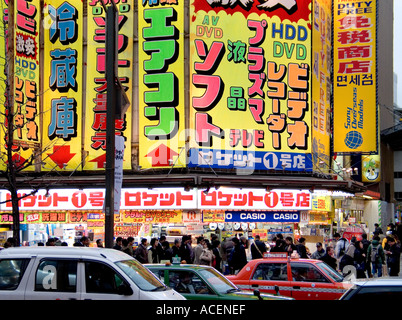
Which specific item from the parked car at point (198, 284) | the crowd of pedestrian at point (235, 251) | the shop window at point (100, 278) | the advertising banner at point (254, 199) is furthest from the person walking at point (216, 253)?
→ the shop window at point (100, 278)

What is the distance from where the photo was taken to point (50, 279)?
10.0 metres

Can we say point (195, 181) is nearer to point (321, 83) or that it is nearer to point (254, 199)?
point (254, 199)

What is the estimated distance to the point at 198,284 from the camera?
12414mm

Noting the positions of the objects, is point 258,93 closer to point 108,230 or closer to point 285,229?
point 285,229

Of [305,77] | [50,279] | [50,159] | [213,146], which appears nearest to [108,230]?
[50,279]

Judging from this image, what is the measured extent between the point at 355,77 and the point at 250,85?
6.14 metres

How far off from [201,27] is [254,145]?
551cm

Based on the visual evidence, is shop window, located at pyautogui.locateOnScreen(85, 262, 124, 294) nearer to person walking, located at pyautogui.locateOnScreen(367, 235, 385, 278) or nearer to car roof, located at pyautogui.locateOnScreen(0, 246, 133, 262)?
car roof, located at pyautogui.locateOnScreen(0, 246, 133, 262)

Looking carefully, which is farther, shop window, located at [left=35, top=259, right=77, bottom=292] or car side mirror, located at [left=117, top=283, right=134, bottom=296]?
shop window, located at [left=35, top=259, right=77, bottom=292]

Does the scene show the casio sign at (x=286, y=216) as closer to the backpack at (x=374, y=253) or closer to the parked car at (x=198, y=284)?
the backpack at (x=374, y=253)

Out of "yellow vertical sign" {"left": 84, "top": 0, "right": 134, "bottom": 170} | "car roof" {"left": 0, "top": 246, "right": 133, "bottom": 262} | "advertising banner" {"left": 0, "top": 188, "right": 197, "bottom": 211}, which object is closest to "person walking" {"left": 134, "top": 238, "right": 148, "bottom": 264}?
"advertising banner" {"left": 0, "top": 188, "right": 197, "bottom": 211}

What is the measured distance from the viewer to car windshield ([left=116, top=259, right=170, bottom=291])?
10141mm

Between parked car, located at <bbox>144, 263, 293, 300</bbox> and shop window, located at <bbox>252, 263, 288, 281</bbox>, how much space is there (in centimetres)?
183

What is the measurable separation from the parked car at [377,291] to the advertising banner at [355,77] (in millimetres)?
23103
